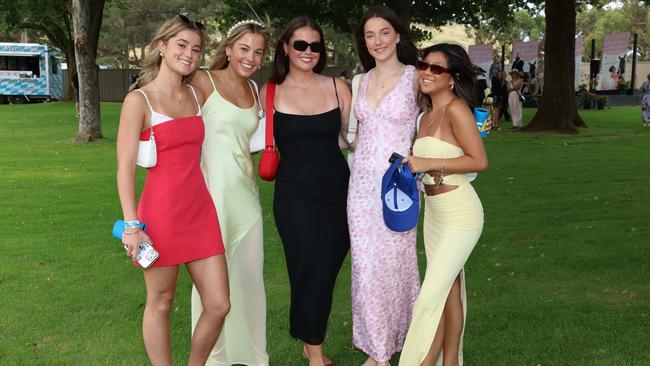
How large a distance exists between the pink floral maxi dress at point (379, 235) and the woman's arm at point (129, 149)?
1.44 meters

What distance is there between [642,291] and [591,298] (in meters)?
0.51

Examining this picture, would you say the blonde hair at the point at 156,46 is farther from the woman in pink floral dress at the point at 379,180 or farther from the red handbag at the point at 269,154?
the woman in pink floral dress at the point at 379,180

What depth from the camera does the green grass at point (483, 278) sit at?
16.3 ft

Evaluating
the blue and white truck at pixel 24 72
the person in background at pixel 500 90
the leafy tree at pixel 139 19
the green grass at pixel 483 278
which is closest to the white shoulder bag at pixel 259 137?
the green grass at pixel 483 278

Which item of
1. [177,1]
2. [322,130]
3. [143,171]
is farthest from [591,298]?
[177,1]

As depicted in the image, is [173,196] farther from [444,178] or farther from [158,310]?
[444,178]

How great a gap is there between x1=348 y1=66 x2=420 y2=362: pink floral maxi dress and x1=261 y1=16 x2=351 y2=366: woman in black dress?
0.11 m

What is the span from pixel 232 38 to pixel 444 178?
150 centimetres

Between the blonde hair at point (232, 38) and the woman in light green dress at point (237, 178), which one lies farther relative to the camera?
the blonde hair at point (232, 38)

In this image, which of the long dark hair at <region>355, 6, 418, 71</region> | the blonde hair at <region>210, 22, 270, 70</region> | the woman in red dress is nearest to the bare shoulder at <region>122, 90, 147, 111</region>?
the woman in red dress

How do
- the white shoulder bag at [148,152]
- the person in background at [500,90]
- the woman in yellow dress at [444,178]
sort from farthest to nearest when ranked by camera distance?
the person in background at [500,90]
the woman in yellow dress at [444,178]
the white shoulder bag at [148,152]

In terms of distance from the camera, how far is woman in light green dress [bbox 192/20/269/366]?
13.9ft

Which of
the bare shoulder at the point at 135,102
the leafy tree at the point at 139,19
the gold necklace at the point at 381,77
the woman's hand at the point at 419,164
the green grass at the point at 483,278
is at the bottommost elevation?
the green grass at the point at 483,278

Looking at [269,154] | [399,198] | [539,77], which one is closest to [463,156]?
[399,198]
